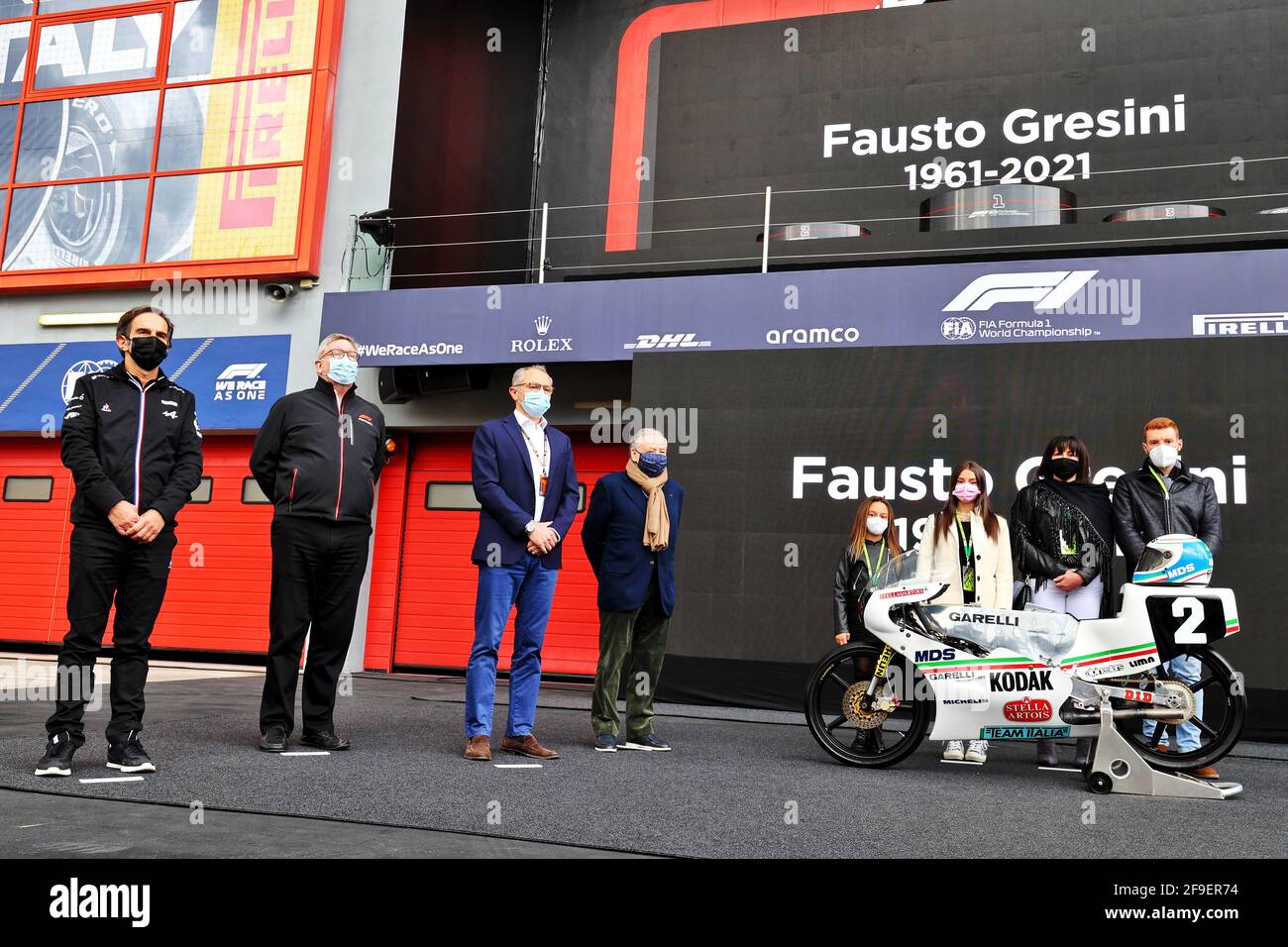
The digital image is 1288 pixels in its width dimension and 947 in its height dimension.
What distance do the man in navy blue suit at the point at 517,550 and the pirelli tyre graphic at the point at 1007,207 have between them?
18.2 feet

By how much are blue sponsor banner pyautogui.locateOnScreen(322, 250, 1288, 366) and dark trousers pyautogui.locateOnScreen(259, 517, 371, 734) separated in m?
4.41

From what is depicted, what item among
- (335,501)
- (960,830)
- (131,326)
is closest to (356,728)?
(335,501)

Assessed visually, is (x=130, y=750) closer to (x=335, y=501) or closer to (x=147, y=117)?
(x=335, y=501)

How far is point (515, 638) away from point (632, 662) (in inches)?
35.0

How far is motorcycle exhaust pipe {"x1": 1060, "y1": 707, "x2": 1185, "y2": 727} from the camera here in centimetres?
457

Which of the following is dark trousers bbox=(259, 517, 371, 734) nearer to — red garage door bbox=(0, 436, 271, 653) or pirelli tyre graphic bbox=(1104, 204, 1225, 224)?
red garage door bbox=(0, 436, 271, 653)

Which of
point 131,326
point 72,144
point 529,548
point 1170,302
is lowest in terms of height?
point 529,548

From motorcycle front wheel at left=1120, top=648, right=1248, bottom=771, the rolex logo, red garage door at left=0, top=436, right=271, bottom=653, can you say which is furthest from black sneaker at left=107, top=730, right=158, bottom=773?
red garage door at left=0, top=436, right=271, bottom=653

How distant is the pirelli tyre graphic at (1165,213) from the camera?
8.75 m

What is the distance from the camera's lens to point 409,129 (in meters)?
11.4

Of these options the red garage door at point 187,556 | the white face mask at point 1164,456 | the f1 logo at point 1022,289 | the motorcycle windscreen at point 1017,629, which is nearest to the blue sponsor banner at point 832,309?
the f1 logo at point 1022,289

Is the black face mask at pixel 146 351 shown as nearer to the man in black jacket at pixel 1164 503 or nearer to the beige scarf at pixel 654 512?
the beige scarf at pixel 654 512

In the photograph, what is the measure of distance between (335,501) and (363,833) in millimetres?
2127

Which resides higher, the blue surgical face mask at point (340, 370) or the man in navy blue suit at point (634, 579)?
the blue surgical face mask at point (340, 370)
